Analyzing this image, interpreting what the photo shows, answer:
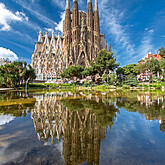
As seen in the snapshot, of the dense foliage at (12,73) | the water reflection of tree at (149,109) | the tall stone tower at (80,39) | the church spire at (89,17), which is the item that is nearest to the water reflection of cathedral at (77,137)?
the water reflection of tree at (149,109)

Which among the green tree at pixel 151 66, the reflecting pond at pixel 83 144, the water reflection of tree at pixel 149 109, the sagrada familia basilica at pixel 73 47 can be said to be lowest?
the reflecting pond at pixel 83 144

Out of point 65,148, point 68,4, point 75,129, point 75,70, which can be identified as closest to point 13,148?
point 65,148

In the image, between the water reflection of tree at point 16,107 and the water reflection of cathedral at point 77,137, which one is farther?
the water reflection of tree at point 16,107

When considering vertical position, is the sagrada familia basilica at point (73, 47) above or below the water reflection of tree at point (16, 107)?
above

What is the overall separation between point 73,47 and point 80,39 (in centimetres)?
513

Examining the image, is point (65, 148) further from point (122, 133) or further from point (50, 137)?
point (122, 133)

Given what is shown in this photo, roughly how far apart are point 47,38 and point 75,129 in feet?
224

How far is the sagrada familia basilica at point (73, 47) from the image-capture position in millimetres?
50969

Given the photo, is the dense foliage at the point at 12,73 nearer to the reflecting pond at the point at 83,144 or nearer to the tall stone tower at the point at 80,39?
the reflecting pond at the point at 83,144

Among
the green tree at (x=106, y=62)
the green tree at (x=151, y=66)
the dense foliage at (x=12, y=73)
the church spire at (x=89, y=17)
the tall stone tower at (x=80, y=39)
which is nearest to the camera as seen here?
the dense foliage at (x=12, y=73)

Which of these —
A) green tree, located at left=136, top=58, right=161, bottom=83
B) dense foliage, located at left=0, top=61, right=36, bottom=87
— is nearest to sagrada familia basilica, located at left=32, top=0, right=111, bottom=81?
green tree, located at left=136, top=58, right=161, bottom=83

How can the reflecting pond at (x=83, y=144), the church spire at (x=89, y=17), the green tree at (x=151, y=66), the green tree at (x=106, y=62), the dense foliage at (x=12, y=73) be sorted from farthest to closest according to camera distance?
the church spire at (x=89, y=17) < the green tree at (x=106, y=62) < the green tree at (x=151, y=66) < the dense foliage at (x=12, y=73) < the reflecting pond at (x=83, y=144)

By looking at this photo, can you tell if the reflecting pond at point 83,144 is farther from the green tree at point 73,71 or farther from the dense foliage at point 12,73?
the green tree at point 73,71

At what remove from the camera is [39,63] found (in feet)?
194
